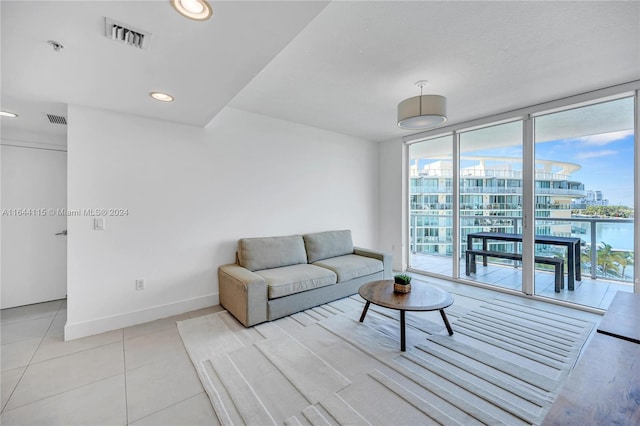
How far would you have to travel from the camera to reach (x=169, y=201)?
3027 mm

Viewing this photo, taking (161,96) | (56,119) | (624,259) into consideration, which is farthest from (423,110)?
(56,119)

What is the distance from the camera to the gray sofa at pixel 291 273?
9.05 ft

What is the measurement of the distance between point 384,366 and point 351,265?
164cm

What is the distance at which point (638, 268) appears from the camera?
9.29 ft

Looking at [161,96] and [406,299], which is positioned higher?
[161,96]

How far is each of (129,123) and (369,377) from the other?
3.31 meters

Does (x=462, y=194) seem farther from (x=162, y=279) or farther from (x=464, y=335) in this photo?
(x=162, y=279)

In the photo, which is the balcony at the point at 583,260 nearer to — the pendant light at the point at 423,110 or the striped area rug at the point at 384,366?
the striped area rug at the point at 384,366

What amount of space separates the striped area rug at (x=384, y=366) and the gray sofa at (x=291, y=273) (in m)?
0.19

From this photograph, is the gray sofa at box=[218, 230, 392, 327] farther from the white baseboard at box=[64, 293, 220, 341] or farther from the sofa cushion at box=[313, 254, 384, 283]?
the white baseboard at box=[64, 293, 220, 341]

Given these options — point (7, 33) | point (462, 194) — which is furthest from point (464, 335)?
point (7, 33)

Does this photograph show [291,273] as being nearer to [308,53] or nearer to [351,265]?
[351,265]

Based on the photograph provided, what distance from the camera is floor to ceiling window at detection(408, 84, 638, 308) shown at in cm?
307

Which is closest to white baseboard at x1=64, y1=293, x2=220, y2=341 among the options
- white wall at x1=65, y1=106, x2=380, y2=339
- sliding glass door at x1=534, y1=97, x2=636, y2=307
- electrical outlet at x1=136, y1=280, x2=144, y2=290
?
white wall at x1=65, y1=106, x2=380, y2=339
